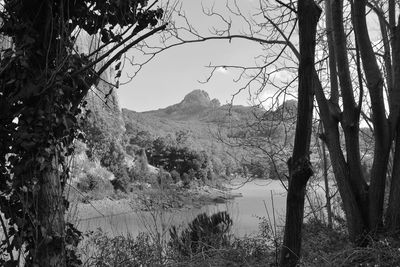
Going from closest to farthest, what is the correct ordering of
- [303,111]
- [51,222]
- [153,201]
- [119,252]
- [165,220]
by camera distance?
[303,111] → [51,222] → [119,252] → [165,220] → [153,201]

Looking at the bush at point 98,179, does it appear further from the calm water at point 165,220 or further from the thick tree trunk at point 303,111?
the thick tree trunk at point 303,111

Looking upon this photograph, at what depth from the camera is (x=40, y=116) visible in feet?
9.62

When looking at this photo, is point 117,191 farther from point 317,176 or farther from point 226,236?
point 226,236

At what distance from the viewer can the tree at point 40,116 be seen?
2.92 m

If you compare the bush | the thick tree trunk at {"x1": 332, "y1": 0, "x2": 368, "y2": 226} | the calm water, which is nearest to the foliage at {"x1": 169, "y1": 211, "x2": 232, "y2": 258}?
the calm water

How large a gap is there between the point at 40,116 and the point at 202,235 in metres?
3.86

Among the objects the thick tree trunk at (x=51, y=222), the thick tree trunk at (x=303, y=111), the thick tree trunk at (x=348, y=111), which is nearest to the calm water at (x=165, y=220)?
the thick tree trunk at (x=348, y=111)

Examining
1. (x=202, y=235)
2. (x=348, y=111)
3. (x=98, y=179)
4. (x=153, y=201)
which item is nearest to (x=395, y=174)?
(x=348, y=111)

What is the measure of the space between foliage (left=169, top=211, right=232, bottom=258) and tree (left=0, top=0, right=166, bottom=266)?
2.40 metres

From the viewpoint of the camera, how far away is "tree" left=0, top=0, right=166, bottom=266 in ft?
9.59

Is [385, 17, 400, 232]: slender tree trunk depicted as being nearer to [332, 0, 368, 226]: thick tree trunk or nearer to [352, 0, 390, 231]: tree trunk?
[352, 0, 390, 231]: tree trunk

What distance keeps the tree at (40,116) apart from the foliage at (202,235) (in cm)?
240

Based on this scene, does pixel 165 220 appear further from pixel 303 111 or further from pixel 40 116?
pixel 303 111

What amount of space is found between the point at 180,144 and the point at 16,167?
4070 centimetres
